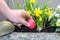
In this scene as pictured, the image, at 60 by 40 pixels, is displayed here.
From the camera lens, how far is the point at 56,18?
1.33 m

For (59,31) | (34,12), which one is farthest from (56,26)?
(34,12)

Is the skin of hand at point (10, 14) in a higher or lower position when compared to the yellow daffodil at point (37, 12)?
higher

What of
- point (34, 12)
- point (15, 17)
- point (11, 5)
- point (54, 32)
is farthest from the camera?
point (11, 5)

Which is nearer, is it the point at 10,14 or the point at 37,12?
the point at 10,14

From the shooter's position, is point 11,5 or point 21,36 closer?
point 21,36

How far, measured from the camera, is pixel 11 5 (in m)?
1.71

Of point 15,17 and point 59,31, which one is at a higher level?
point 15,17

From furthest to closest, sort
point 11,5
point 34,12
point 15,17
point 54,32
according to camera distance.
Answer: point 11,5 → point 34,12 → point 54,32 → point 15,17

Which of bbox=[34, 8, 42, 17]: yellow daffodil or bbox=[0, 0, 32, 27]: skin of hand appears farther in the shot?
bbox=[34, 8, 42, 17]: yellow daffodil

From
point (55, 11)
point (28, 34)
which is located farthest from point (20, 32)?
point (55, 11)

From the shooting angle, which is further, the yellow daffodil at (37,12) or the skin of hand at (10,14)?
the yellow daffodil at (37,12)

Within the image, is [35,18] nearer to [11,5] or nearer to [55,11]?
[55,11]

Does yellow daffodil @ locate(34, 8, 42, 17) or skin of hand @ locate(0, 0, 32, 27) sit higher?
skin of hand @ locate(0, 0, 32, 27)

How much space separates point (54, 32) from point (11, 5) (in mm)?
607
